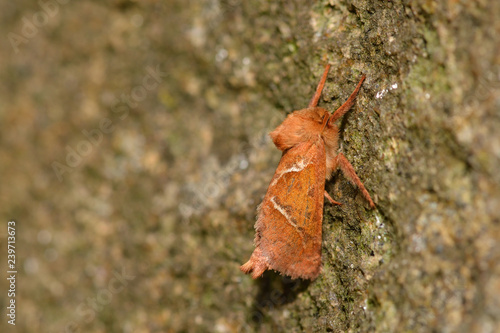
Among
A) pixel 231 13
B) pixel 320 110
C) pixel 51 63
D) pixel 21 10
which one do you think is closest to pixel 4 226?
pixel 51 63

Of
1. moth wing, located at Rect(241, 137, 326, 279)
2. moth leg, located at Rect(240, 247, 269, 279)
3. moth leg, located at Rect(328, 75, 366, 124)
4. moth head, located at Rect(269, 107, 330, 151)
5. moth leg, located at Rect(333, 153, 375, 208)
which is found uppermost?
moth leg, located at Rect(328, 75, 366, 124)

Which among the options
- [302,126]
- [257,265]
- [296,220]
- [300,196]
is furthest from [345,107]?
[257,265]

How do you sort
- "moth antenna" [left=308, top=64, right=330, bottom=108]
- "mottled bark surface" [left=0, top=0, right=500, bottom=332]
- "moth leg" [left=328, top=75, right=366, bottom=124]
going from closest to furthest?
"mottled bark surface" [left=0, top=0, right=500, bottom=332]
"moth leg" [left=328, top=75, right=366, bottom=124]
"moth antenna" [left=308, top=64, right=330, bottom=108]

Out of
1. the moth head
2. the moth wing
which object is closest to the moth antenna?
the moth head

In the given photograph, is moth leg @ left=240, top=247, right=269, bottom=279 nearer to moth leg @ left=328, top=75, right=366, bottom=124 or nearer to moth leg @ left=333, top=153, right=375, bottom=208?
moth leg @ left=333, top=153, right=375, bottom=208

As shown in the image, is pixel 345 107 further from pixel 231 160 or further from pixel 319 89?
pixel 231 160

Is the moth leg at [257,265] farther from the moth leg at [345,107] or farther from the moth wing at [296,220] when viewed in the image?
the moth leg at [345,107]

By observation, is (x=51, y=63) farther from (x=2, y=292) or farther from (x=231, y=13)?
(x=2, y=292)
